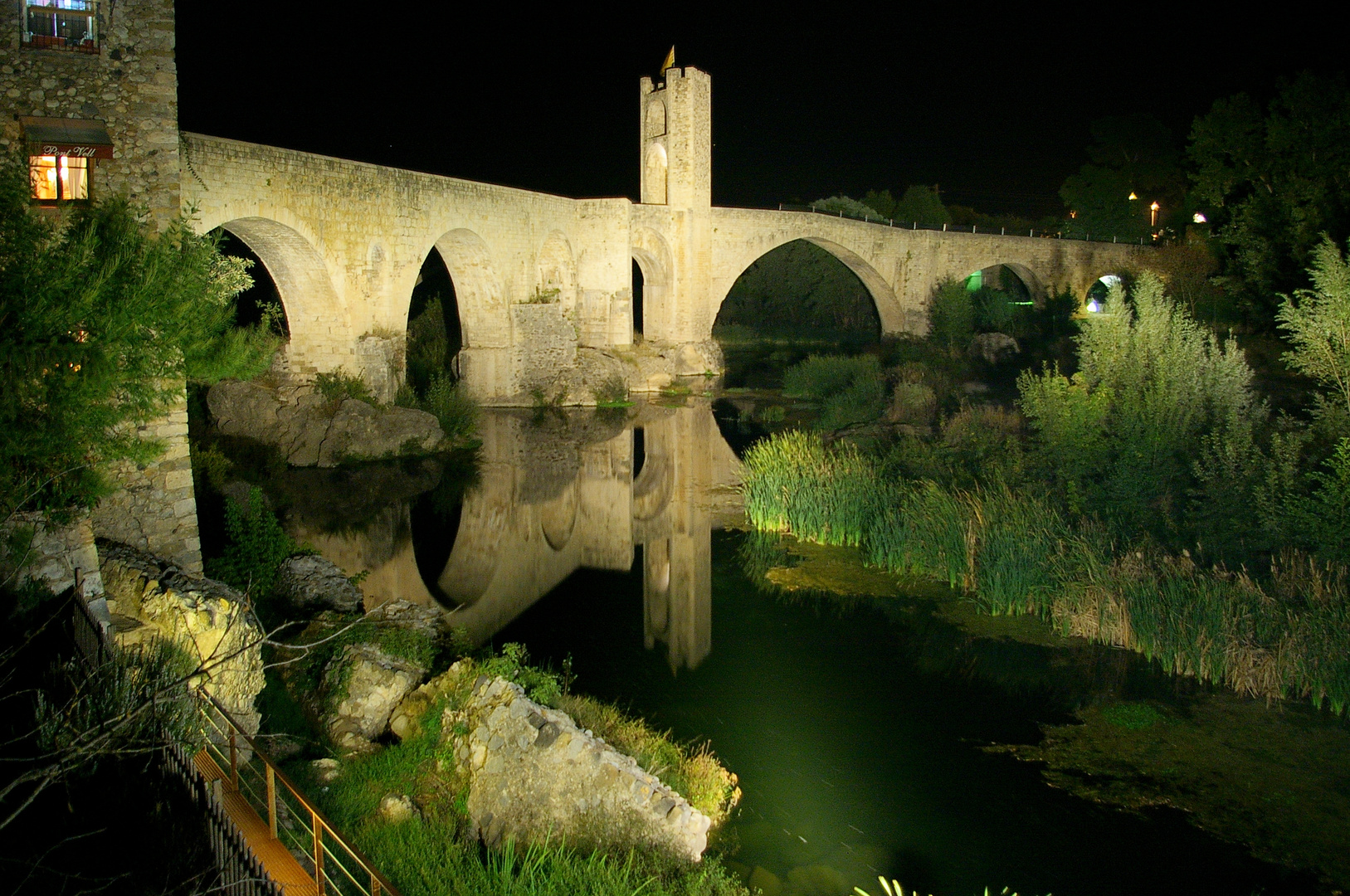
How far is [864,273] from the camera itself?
29875 millimetres

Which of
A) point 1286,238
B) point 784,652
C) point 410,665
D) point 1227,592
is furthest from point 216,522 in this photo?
point 1286,238

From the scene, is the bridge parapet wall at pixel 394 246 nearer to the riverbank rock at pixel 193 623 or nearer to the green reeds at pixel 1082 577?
the green reeds at pixel 1082 577

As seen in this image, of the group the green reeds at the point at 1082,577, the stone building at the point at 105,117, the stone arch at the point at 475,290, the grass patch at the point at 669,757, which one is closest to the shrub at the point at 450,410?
the stone arch at the point at 475,290

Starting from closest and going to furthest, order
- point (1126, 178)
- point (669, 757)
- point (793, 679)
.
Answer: point (669, 757)
point (793, 679)
point (1126, 178)

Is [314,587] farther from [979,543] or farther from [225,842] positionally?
[979,543]

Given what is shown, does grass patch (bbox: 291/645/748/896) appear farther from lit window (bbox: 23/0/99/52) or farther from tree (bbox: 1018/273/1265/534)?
tree (bbox: 1018/273/1265/534)

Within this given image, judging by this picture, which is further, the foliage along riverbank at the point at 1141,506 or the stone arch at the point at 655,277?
the stone arch at the point at 655,277

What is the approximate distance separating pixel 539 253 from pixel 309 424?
26.7ft

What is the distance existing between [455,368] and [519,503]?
27.0 ft

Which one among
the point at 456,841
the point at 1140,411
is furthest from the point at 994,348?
the point at 456,841

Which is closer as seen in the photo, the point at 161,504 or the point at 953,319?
the point at 161,504

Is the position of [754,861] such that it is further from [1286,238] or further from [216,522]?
[1286,238]

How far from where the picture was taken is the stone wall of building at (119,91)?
6125 millimetres

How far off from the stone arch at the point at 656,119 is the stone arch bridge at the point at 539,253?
1.9 inches
